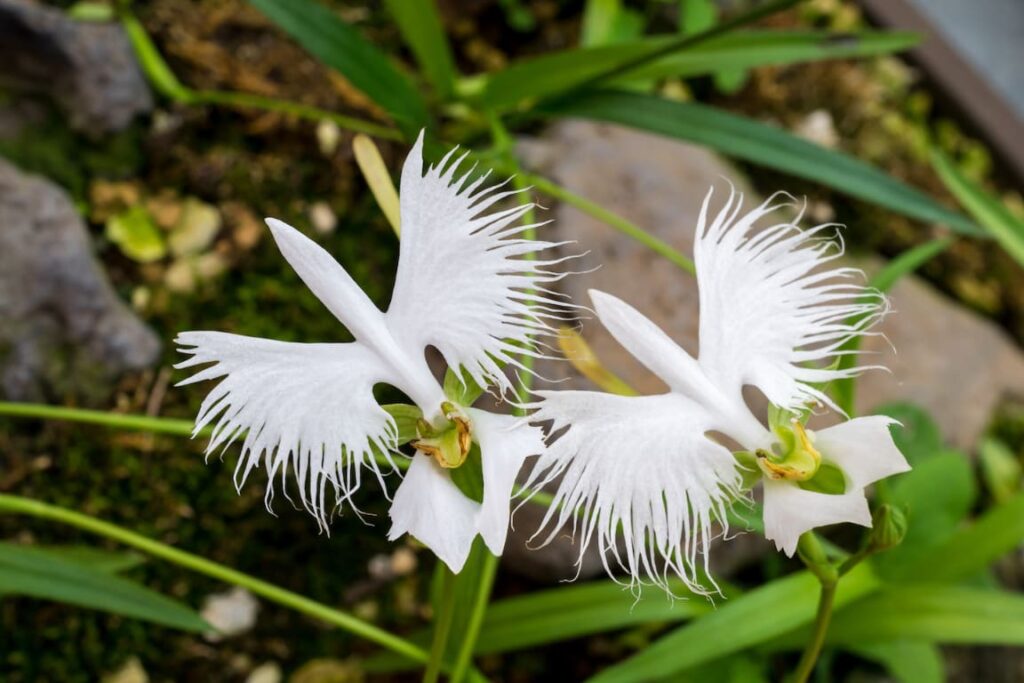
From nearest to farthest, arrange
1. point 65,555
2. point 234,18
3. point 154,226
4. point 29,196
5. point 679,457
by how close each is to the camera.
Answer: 1. point 679,457
2. point 65,555
3. point 29,196
4. point 154,226
5. point 234,18

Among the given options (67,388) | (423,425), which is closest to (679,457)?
(423,425)

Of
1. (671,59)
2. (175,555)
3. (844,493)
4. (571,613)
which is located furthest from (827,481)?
(671,59)

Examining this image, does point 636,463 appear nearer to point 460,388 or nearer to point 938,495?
point 460,388

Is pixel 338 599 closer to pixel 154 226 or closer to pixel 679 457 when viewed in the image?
pixel 154 226

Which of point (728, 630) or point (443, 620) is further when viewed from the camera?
point (728, 630)

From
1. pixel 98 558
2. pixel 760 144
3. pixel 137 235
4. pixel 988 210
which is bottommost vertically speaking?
pixel 98 558

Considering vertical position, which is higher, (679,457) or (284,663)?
(679,457)
